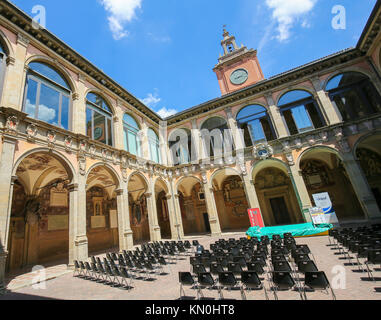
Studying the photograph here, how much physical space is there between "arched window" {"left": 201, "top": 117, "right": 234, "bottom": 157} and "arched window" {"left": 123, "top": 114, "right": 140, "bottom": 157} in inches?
244

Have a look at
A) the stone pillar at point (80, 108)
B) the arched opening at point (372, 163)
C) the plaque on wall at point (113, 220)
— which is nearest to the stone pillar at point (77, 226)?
the stone pillar at point (80, 108)

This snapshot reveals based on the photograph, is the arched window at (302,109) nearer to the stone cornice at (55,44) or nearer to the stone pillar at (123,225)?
the stone cornice at (55,44)

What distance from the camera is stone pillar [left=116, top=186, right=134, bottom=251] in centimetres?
1198

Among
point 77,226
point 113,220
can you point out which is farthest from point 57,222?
point 77,226

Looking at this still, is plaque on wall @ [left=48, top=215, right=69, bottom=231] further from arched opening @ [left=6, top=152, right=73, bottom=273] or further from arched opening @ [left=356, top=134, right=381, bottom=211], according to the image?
arched opening @ [left=356, top=134, right=381, bottom=211]

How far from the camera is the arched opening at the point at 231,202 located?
63.2 feet

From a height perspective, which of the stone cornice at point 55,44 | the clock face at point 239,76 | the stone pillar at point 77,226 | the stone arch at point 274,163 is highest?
the clock face at point 239,76

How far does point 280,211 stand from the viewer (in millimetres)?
18234

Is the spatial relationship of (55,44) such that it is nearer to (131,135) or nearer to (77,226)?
(131,135)

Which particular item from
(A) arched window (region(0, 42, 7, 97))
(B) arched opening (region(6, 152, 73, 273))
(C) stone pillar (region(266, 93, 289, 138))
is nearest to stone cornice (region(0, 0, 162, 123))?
(A) arched window (region(0, 42, 7, 97))

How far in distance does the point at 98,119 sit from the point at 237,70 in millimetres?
19263

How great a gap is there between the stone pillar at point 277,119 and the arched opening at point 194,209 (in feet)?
30.4
